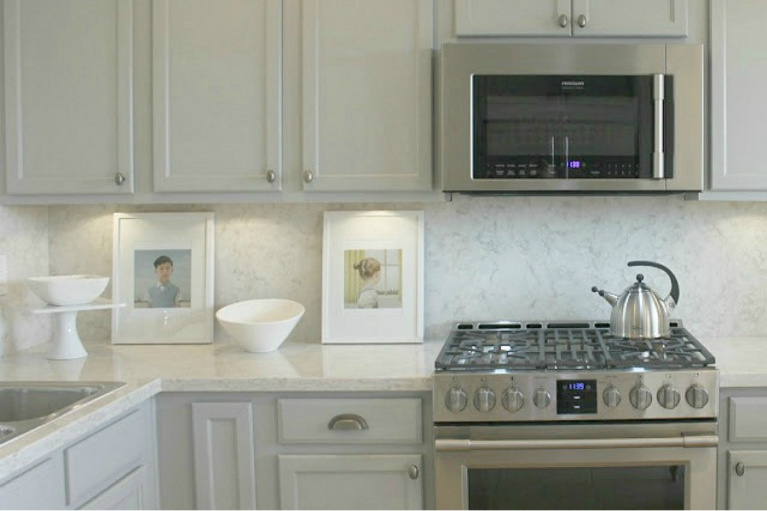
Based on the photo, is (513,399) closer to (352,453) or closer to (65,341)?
(352,453)

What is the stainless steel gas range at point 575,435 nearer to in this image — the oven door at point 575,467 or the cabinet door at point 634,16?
the oven door at point 575,467

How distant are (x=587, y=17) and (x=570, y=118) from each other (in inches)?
13.1

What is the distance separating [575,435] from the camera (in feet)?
6.58

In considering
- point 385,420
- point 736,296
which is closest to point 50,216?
point 385,420

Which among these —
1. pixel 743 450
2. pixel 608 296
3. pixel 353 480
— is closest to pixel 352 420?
pixel 353 480

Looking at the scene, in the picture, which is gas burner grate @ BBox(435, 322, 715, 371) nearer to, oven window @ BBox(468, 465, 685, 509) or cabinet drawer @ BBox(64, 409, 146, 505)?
oven window @ BBox(468, 465, 685, 509)

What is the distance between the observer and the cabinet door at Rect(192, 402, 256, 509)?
2.09 m

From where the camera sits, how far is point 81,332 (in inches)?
109

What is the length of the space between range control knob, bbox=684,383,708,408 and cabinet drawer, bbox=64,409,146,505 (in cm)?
153

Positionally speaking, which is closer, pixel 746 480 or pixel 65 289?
pixel 746 480

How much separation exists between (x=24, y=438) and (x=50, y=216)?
57.3 inches

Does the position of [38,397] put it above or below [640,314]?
Result: below

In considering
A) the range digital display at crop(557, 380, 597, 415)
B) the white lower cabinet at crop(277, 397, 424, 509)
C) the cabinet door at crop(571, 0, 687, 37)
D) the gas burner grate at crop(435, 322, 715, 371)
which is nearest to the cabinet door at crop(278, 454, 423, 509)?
the white lower cabinet at crop(277, 397, 424, 509)

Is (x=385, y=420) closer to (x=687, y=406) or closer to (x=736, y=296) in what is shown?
(x=687, y=406)
